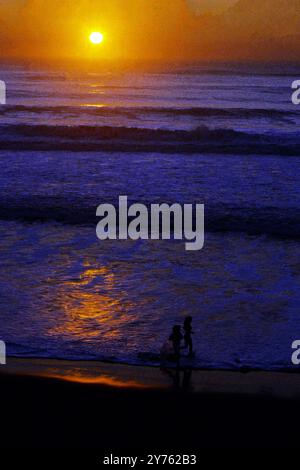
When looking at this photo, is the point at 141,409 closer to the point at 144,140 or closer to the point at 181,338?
the point at 181,338

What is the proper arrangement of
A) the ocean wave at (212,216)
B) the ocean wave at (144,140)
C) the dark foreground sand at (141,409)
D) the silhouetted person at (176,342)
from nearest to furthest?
the dark foreground sand at (141,409) < the silhouetted person at (176,342) < the ocean wave at (212,216) < the ocean wave at (144,140)

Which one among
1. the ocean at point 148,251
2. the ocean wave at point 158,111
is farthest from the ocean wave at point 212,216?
the ocean wave at point 158,111

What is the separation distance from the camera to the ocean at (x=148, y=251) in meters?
8.96

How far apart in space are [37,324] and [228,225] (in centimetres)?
678

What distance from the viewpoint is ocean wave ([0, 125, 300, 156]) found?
89.5 feet

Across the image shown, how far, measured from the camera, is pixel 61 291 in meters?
10.5

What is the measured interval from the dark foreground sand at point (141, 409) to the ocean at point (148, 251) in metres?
0.47

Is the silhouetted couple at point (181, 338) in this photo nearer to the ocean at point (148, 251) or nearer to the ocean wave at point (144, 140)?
the ocean at point (148, 251)

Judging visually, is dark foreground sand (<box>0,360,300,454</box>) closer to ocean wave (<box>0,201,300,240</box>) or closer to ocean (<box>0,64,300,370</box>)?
ocean (<box>0,64,300,370</box>)

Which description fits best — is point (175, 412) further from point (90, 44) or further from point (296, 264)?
point (90, 44)

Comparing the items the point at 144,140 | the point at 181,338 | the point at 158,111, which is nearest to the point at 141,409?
the point at 181,338

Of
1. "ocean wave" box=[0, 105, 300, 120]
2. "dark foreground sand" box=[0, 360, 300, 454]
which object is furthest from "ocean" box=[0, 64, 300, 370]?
"ocean wave" box=[0, 105, 300, 120]

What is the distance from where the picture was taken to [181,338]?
26.7 ft

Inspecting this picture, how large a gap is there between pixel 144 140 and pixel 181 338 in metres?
22.7
